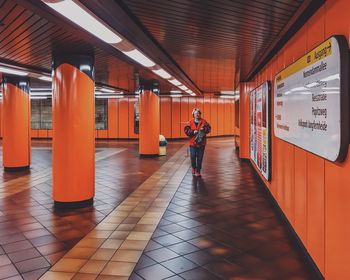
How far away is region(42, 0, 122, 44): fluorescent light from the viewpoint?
137 inches

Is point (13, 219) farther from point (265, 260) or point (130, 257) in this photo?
point (265, 260)

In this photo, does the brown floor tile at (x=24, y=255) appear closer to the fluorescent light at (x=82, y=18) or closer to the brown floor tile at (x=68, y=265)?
the brown floor tile at (x=68, y=265)

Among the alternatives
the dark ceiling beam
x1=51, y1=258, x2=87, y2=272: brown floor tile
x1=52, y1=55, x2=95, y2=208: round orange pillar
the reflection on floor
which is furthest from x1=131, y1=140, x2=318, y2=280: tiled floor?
the dark ceiling beam

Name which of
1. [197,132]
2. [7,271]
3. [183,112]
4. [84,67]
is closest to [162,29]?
[84,67]

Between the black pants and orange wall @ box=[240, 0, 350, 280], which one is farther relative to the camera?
the black pants

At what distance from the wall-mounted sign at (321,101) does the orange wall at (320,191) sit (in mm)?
128

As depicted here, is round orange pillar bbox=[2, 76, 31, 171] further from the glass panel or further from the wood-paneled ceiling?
the glass panel

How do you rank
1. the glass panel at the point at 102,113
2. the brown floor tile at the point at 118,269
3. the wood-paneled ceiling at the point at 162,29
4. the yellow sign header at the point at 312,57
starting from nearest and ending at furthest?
the yellow sign header at the point at 312,57
the brown floor tile at the point at 118,269
the wood-paneled ceiling at the point at 162,29
the glass panel at the point at 102,113

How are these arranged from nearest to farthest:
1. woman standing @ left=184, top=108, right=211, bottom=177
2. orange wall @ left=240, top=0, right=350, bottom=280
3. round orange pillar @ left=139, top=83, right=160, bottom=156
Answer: orange wall @ left=240, top=0, right=350, bottom=280
woman standing @ left=184, top=108, right=211, bottom=177
round orange pillar @ left=139, top=83, right=160, bottom=156

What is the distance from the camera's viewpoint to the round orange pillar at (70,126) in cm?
589

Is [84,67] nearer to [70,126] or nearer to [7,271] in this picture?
[70,126]

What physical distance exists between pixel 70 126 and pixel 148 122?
709 cm

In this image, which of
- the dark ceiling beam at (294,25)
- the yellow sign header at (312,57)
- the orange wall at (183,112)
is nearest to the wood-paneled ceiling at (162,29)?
the dark ceiling beam at (294,25)

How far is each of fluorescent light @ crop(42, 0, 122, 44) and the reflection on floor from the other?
2591 mm
